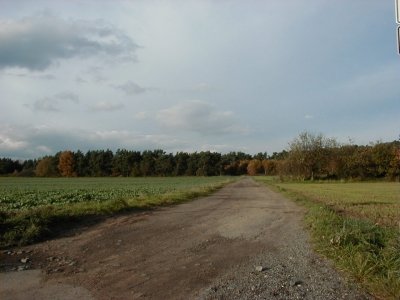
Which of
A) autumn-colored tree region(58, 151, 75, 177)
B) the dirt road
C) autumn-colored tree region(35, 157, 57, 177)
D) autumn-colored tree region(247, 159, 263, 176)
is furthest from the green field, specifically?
autumn-colored tree region(247, 159, 263, 176)

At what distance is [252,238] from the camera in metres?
→ 11.2

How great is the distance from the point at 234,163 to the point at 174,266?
16452 centimetres

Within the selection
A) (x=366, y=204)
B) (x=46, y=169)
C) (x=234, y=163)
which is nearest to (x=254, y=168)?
(x=234, y=163)

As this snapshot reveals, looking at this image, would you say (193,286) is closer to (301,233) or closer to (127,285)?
(127,285)

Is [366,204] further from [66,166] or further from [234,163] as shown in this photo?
[234,163]

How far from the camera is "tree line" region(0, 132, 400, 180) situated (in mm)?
82750

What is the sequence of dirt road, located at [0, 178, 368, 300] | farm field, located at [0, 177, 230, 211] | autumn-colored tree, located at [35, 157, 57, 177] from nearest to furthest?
dirt road, located at [0, 178, 368, 300] < farm field, located at [0, 177, 230, 211] < autumn-colored tree, located at [35, 157, 57, 177]

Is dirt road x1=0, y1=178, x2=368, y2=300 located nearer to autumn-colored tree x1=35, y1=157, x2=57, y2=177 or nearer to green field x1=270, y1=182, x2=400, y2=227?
green field x1=270, y1=182, x2=400, y2=227

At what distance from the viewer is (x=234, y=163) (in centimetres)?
17188

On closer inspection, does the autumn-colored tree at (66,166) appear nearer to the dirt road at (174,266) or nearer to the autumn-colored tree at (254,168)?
the autumn-colored tree at (254,168)

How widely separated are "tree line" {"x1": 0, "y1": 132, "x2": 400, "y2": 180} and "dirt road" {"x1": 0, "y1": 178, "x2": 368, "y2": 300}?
213 feet

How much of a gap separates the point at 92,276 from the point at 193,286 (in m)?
1.82

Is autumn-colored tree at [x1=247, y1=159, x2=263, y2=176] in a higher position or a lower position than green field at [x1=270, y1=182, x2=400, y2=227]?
higher

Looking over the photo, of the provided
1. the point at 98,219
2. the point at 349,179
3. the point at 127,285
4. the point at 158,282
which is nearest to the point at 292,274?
the point at 158,282
